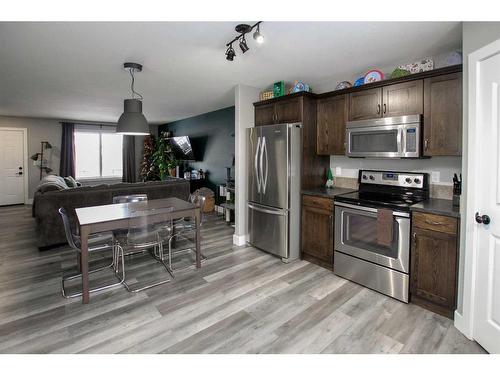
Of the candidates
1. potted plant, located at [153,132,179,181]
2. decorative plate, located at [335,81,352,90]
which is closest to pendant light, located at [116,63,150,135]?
decorative plate, located at [335,81,352,90]

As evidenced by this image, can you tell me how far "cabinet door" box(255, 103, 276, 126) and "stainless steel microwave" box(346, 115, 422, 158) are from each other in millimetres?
1076

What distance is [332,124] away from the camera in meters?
3.37

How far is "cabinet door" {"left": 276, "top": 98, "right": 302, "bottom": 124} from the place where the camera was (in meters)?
3.40

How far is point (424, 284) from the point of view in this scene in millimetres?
2365

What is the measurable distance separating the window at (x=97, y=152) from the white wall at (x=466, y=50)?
324 inches

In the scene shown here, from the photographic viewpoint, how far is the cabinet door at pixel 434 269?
2.20 m

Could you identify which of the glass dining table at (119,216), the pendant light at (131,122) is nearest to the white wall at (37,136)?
the pendant light at (131,122)

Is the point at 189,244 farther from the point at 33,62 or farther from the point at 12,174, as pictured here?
the point at 12,174

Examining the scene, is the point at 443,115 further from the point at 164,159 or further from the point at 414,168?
the point at 164,159

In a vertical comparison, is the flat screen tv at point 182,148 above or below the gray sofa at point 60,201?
above

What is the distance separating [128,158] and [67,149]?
5.10ft

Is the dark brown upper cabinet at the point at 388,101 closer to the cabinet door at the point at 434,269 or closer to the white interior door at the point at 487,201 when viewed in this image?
the white interior door at the point at 487,201

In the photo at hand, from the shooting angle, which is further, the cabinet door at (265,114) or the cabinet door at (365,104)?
the cabinet door at (265,114)

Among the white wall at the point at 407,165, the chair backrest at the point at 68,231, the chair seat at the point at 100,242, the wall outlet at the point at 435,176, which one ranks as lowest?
the chair seat at the point at 100,242
